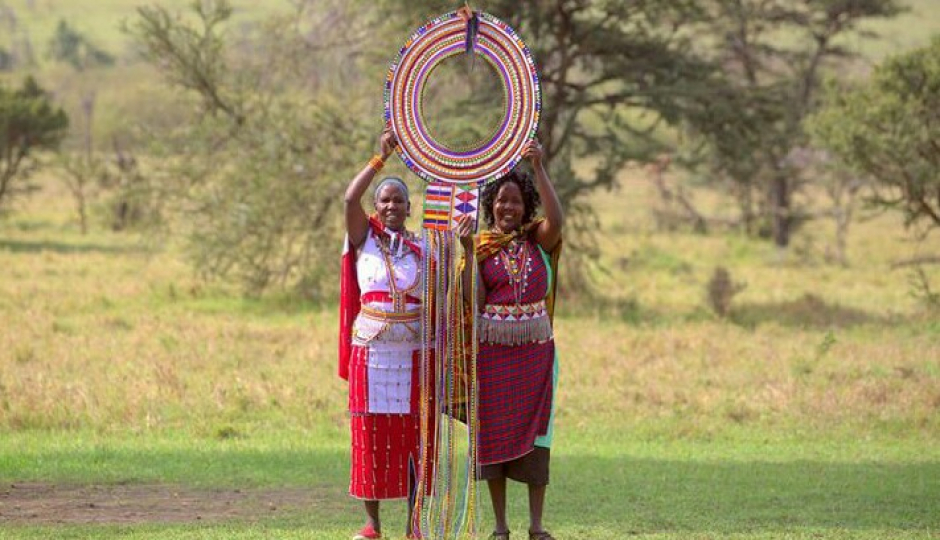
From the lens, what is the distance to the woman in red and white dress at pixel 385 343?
20.9 feet

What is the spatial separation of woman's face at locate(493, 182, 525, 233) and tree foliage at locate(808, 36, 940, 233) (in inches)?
462

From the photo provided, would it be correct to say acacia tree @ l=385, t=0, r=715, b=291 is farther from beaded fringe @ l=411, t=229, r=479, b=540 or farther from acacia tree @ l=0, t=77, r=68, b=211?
acacia tree @ l=0, t=77, r=68, b=211

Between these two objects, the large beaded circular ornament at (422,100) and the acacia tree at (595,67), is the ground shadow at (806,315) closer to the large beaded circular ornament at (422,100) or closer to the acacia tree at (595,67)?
the acacia tree at (595,67)

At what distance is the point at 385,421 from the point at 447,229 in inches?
35.8

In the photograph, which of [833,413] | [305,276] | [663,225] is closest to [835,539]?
[833,413]

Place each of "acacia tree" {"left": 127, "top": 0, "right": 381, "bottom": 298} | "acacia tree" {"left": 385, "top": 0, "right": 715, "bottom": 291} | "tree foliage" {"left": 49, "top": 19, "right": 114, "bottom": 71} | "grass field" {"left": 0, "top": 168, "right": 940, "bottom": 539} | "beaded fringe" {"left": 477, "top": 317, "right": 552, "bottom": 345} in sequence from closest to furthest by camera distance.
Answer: "beaded fringe" {"left": 477, "top": 317, "right": 552, "bottom": 345} < "grass field" {"left": 0, "top": 168, "right": 940, "bottom": 539} < "acacia tree" {"left": 385, "top": 0, "right": 715, "bottom": 291} < "acacia tree" {"left": 127, "top": 0, "right": 381, "bottom": 298} < "tree foliage" {"left": 49, "top": 19, "right": 114, "bottom": 71}

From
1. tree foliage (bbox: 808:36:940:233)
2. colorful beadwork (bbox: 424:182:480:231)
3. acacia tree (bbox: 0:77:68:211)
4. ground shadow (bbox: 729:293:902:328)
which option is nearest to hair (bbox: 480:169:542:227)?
colorful beadwork (bbox: 424:182:480:231)

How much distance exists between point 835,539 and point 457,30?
3.10 metres

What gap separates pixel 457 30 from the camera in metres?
6.48

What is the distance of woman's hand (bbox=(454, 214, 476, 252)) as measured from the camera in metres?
6.40

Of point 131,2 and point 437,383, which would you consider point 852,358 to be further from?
point 131,2

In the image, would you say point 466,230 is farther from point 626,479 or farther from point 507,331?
point 626,479

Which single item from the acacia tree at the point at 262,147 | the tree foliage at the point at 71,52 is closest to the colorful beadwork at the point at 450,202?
the acacia tree at the point at 262,147

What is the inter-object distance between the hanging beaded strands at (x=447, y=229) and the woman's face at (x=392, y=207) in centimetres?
12
